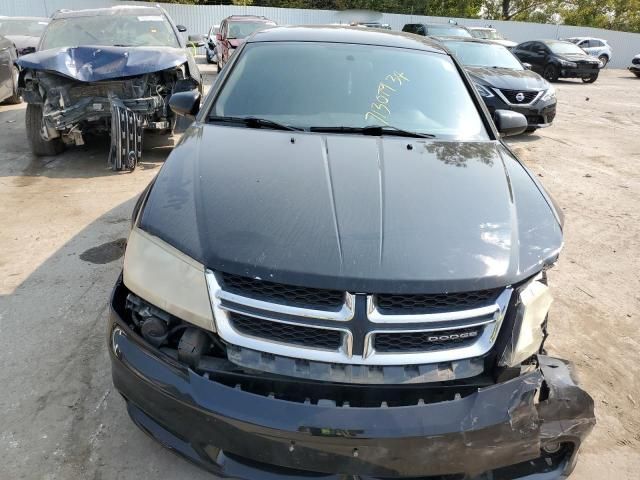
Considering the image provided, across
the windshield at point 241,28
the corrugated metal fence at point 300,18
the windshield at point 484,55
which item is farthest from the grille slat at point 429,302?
the corrugated metal fence at point 300,18

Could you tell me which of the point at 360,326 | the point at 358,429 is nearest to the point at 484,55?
the point at 360,326

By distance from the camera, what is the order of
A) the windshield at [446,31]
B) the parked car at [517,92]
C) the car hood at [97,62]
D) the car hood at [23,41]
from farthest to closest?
the windshield at [446,31] < the car hood at [23,41] < the parked car at [517,92] < the car hood at [97,62]

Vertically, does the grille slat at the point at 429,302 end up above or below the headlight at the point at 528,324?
above

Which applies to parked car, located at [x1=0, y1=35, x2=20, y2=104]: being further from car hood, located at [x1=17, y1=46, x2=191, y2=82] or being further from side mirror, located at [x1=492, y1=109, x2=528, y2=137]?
side mirror, located at [x1=492, y1=109, x2=528, y2=137]

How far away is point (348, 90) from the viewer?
2.99 m

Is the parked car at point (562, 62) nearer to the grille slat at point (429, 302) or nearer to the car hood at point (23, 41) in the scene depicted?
the car hood at point (23, 41)

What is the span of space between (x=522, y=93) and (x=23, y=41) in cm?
990

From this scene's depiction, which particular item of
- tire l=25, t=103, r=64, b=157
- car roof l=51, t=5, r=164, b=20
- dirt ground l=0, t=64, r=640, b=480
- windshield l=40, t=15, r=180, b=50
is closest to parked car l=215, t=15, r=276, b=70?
car roof l=51, t=5, r=164, b=20

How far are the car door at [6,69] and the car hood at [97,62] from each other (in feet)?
11.7

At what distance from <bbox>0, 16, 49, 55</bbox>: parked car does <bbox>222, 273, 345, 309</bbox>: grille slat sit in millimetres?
11276

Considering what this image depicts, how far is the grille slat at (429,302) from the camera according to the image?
65.6 inches

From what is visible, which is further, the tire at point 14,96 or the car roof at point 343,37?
the tire at point 14,96

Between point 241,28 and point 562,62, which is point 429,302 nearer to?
point 241,28

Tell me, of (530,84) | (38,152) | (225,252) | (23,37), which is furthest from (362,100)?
(23,37)
